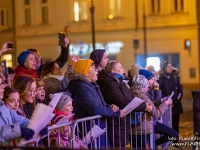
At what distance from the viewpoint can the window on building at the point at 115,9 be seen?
120ft

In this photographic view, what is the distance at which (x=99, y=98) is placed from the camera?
290 inches

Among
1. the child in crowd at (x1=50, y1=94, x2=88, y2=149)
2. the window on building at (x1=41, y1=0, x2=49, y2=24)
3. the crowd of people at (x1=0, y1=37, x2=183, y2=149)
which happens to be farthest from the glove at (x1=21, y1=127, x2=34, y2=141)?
the window on building at (x1=41, y1=0, x2=49, y2=24)

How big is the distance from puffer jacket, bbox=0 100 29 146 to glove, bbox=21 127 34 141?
43 mm

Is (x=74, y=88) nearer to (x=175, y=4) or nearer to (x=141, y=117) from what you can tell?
(x=141, y=117)

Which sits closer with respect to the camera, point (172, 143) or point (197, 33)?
point (172, 143)

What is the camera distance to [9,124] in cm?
547

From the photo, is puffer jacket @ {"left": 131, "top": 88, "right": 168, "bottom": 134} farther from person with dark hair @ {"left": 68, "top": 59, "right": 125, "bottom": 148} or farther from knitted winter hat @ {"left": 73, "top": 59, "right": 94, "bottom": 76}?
knitted winter hat @ {"left": 73, "top": 59, "right": 94, "bottom": 76}

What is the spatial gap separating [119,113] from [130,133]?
814 millimetres

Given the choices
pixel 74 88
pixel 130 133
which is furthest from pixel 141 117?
pixel 74 88

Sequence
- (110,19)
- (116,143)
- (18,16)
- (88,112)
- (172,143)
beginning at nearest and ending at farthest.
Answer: (88,112) → (116,143) → (172,143) → (110,19) → (18,16)

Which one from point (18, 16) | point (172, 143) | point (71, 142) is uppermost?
point (18, 16)

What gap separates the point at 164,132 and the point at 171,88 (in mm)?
4145

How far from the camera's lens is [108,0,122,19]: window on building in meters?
36.6

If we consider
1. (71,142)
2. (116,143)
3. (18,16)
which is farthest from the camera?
(18,16)
